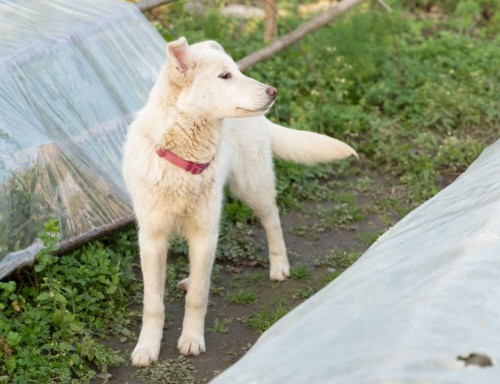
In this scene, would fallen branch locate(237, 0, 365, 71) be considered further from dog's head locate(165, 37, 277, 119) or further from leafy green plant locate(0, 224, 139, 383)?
dog's head locate(165, 37, 277, 119)

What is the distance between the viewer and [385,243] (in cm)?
383

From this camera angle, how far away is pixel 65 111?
17.9ft

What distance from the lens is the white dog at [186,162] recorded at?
4.36 m

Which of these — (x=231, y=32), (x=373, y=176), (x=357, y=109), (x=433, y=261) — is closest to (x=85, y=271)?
(x=433, y=261)

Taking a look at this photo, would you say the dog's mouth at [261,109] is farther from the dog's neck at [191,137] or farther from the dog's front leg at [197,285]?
the dog's front leg at [197,285]

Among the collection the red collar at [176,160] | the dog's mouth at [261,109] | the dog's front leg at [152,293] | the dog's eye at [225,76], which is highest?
the dog's eye at [225,76]

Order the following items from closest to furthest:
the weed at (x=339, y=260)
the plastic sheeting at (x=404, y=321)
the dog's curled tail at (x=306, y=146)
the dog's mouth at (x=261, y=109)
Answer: the plastic sheeting at (x=404, y=321)
the dog's mouth at (x=261, y=109)
the dog's curled tail at (x=306, y=146)
the weed at (x=339, y=260)

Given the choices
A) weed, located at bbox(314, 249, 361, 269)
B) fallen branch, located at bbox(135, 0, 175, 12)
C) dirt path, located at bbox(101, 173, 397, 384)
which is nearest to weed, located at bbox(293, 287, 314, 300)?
dirt path, located at bbox(101, 173, 397, 384)

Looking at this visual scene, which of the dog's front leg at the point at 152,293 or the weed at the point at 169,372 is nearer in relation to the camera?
the weed at the point at 169,372

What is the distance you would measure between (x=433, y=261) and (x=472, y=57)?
6.35m

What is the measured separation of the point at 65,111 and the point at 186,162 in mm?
1268

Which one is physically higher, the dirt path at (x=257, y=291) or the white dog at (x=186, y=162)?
the white dog at (x=186, y=162)

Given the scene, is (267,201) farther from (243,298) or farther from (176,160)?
(176,160)

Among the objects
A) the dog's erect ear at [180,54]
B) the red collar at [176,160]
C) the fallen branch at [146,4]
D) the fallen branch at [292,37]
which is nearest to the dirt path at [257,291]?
the red collar at [176,160]
